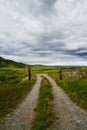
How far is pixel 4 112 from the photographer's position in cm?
A: 2083

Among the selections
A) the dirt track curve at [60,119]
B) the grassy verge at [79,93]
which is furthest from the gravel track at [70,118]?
the grassy verge at [79,93]

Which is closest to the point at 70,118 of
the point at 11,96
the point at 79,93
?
the point at 79,93

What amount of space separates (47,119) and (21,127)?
2728mm

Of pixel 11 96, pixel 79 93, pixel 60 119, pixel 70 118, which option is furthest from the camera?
pixel 11 96

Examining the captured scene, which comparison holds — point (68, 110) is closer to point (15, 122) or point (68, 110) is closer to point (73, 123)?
point (73, 123)

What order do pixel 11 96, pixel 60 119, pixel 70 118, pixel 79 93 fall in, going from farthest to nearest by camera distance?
pixel 11 96 → pixel 79 93 → pixel 70 118 → pixel 60 119

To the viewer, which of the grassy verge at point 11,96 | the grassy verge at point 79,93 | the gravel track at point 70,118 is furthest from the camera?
the grassy verge at point 79,93

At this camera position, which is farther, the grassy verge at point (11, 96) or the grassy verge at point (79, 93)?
the grassy verge at point (79, 93)

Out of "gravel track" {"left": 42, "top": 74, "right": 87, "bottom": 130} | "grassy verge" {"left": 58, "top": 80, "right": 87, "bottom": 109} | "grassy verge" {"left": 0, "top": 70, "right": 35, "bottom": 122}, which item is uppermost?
"grassy verge" {"left": 58, "top": 80, "right": 87, "bottom": 109}

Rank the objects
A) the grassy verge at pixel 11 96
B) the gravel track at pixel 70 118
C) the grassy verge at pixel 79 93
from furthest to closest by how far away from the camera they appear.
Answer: the grassy verge at pixel 79 93, the grassy verge at pixel 11 96, the gravel track at pixel 70 118

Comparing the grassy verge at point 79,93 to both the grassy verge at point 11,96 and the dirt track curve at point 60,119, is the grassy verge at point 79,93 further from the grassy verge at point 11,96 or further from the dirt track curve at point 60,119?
the grassy verge at point 11,96

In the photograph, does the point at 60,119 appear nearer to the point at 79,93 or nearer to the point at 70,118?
the point at 70,118

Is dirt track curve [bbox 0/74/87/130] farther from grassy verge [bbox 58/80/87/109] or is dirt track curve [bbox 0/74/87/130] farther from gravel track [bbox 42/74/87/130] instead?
grassy verge [bbox 58/80/87/109]

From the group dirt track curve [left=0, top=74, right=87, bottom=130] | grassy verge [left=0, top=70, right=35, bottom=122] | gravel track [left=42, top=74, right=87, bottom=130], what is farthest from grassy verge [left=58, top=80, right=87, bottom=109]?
grassy verge [left=0, top=70, right=35, bottom=122]
